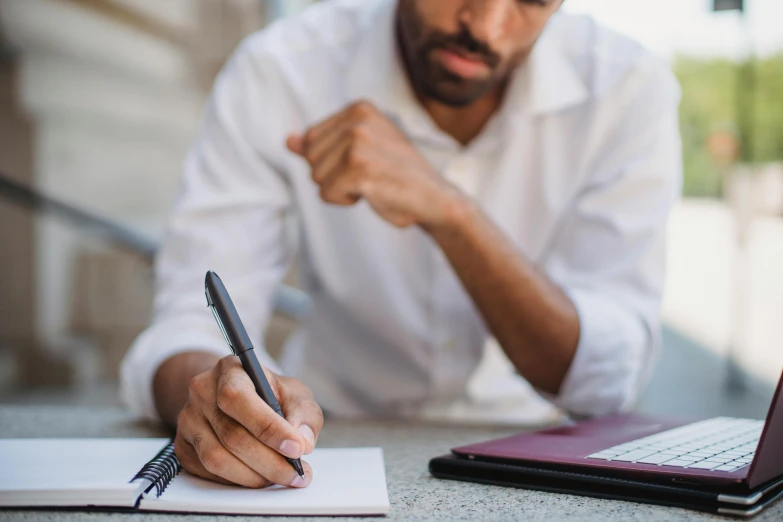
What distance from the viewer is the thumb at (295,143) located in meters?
1.05

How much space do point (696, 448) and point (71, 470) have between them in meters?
0.56

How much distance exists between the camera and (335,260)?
4.64 ft

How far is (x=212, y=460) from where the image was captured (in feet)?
2.17

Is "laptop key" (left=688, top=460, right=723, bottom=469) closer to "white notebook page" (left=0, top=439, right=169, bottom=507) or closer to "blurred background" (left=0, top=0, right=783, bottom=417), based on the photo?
"white notebook page" (left=0, top=439, right=169, bottom=507)

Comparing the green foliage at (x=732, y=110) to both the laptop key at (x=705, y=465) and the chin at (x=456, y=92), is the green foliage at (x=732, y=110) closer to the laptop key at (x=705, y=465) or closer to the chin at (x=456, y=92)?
the chin at (x=456, y=92)

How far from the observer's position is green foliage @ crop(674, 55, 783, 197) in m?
3.27

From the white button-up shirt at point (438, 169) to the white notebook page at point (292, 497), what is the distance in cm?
54

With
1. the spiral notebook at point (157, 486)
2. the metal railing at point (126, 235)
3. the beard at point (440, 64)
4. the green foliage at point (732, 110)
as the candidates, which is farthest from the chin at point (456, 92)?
the green foliage at point (732, 110)

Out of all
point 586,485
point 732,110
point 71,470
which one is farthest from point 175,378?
point 732,110

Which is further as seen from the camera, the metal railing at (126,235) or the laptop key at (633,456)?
the metal railing at (126,235)

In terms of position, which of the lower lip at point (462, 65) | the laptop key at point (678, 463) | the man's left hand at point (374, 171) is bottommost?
the laptop key at point (678, 463)

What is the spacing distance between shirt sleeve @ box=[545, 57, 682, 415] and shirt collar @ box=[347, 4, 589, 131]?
3.2 inches

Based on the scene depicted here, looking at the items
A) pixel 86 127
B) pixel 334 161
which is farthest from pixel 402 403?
pixel 86 127

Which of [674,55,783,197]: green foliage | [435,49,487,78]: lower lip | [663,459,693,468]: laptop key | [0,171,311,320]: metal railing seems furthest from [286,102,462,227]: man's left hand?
[674,55,783,197]: green foliage
